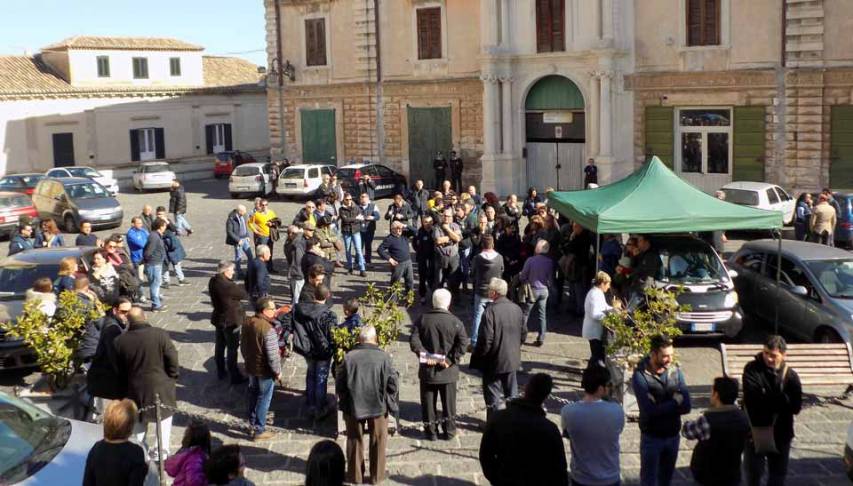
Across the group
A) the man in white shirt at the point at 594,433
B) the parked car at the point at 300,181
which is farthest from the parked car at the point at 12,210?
the man in white shirt at the point at 594,433

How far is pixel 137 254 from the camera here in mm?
16953

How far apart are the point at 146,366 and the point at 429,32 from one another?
82.3 ft

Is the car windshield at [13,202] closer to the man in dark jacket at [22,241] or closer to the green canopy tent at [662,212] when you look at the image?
the man in dark jacket at [22,241]

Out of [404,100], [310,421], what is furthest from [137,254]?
[404,100]

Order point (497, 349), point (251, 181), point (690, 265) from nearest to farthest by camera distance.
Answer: point (497, 349) < point (690, 265) < point (251, 181)

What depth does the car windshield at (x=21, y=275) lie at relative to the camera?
46.8 ft

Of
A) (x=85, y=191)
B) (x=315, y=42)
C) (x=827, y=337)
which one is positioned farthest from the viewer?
(x=315, y=42)

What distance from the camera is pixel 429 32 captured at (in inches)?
1297

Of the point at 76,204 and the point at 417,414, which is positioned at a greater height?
the point at 76,204

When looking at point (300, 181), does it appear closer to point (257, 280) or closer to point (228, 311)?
point (257, 280)

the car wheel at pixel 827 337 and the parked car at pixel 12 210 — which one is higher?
the parked car at pixel 12 210

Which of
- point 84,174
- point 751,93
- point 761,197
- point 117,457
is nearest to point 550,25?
point 751,93

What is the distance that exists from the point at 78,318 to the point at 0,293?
3.86m

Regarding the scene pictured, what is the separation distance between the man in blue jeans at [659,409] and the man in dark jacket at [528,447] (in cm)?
122
